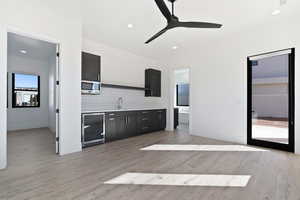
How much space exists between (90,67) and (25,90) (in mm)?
3946

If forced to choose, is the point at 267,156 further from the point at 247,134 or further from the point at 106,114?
the point at 106,114

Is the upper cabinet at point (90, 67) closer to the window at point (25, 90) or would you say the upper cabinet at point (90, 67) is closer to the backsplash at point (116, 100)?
the backsplash at point (116, 100)

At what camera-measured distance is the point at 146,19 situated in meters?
3.76

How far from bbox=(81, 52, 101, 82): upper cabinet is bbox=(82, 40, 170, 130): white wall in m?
0.51

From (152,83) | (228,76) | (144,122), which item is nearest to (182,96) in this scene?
(152,83)

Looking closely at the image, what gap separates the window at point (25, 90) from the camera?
6.30 m

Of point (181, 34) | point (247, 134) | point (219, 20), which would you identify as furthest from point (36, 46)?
point (247, 134)

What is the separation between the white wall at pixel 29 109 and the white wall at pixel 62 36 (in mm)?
4130

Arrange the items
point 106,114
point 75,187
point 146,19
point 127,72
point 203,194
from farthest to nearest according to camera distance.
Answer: point 127,72, point 106,114, point 146,19, point 75,187, point 203,194

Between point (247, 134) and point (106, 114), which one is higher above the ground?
point (106, 114)

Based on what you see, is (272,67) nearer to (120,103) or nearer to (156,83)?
(156,83)

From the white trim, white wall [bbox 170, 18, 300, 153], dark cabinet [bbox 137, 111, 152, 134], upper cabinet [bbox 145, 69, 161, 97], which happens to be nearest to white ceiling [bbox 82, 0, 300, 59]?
white wall [bbox 170, 18, 300, 153]

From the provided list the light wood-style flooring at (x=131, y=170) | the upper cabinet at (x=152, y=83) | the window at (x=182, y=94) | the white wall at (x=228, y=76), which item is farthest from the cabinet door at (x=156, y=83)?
the light wood-style flooring at (x=131, y=170)

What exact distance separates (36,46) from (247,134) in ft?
21.8
